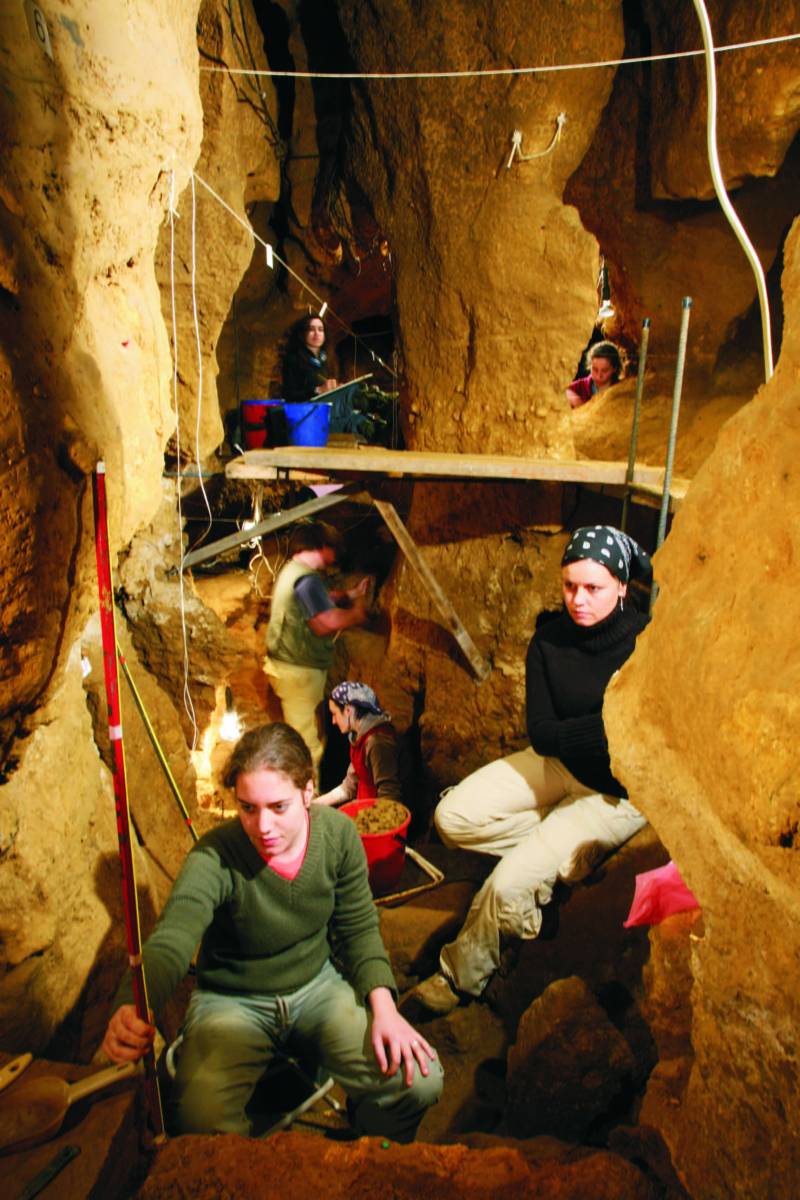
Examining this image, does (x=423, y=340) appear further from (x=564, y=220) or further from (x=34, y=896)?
(x=34, y=896)

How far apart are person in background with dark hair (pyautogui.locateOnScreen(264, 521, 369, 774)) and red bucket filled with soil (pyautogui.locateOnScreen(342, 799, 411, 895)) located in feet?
3.20

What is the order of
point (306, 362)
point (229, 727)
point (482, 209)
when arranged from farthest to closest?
point (306, 362)
point (229, 727)
point (482, 209)

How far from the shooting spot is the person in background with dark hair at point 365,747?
5180 millimetres

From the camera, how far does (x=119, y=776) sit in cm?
199

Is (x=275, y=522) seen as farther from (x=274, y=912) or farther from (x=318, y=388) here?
(x=318, y=388)

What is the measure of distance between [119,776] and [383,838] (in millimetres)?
2954

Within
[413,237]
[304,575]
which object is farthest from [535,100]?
[304,575]

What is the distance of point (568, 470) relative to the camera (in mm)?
4980

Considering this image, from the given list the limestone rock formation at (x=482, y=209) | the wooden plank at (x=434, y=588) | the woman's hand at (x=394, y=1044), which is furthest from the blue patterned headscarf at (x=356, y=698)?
the woman's hand at (x=394, y=1044)

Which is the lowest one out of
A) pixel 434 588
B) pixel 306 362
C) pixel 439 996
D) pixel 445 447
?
pixel 439 996

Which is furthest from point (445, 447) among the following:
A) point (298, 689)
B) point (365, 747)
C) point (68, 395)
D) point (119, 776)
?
point (119, 776)

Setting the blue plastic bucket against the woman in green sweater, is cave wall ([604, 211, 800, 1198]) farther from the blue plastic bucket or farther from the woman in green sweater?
Answer: the blue plastic bucket

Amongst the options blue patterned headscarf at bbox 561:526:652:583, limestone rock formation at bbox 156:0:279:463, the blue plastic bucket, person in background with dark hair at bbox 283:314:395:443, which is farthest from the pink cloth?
person in background with dark hair at bbox 283:314:395:443

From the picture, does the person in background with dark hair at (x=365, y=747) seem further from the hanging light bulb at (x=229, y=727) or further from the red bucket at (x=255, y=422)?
the hanging light bulb at (x=229, y=727)
